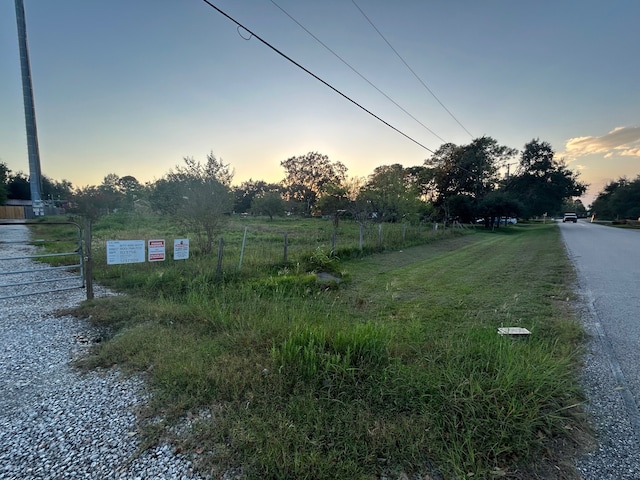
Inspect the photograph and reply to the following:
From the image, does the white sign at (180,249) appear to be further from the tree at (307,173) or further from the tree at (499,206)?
the tree at (307,173)

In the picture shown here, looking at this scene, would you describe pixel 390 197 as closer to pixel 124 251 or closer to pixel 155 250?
pixel 155 250

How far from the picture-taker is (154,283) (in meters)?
6.00

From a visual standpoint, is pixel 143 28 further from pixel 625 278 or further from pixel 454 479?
pixel 625 278

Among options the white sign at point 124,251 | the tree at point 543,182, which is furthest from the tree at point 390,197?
the tree at point 543,182

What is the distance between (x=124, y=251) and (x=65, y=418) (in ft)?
12.2

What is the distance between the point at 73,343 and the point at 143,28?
8.99m

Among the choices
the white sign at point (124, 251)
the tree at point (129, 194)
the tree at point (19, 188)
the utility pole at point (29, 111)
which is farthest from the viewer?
the tree at point (19, 188)

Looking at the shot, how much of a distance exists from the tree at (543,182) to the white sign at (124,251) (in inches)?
1544

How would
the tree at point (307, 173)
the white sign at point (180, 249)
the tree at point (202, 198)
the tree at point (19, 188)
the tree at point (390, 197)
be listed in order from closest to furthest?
the white sign at point (180, 249), the tree at point (202, 198), the tree at point (390, 197), the tree at point (19, 188), the tree at point (307, 173)

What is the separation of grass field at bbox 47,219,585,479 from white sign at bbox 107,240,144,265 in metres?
0.75

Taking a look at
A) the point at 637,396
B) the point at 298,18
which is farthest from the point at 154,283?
the point at 637,396

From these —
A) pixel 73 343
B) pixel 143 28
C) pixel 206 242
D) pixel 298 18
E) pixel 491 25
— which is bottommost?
pixel 73 343

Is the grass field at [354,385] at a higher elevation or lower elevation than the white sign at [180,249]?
lower

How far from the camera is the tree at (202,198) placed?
853 cm
